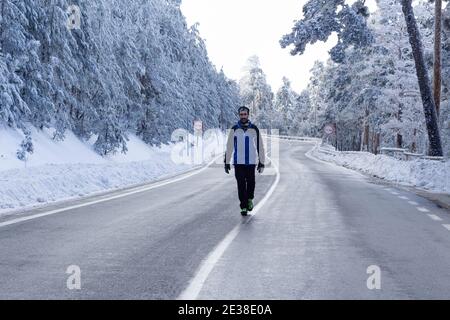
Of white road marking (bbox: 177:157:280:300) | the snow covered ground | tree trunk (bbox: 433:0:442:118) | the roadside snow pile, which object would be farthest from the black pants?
tree trunk (bbox: 433:0:442:118)

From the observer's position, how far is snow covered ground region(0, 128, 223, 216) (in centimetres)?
1307

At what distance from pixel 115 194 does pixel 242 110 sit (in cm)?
602

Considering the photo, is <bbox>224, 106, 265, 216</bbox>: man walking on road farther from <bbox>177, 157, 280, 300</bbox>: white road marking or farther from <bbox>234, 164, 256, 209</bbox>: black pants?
<bbox>177, 157, 280, 300</bbox>: white road marking

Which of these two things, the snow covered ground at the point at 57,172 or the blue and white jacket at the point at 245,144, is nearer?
the blue and white jacket at the point at 245,144

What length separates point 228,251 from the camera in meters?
7.56

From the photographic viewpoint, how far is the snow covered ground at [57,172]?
13.1 meters

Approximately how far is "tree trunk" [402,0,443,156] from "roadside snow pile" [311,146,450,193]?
1.73 meters

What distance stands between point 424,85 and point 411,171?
166 inches

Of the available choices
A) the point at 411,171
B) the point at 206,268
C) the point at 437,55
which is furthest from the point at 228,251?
the point at 437,55

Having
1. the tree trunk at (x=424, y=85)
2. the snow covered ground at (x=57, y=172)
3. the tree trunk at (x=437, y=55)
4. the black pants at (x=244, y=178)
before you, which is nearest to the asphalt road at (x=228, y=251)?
the black pants at (x=244, y=178)

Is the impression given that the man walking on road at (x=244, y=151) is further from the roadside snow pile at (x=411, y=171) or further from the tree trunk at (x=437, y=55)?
the tree trunk at (x=437, y=55)

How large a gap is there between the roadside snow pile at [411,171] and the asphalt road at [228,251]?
21.3ft

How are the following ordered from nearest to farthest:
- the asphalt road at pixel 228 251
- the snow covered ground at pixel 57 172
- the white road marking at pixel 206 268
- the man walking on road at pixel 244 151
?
the white road marking at pixel 206 268, the asphalt road at pixel 228 251, the man walking on road at pixel 244 151, the snow covered ground at pixel 57 172
